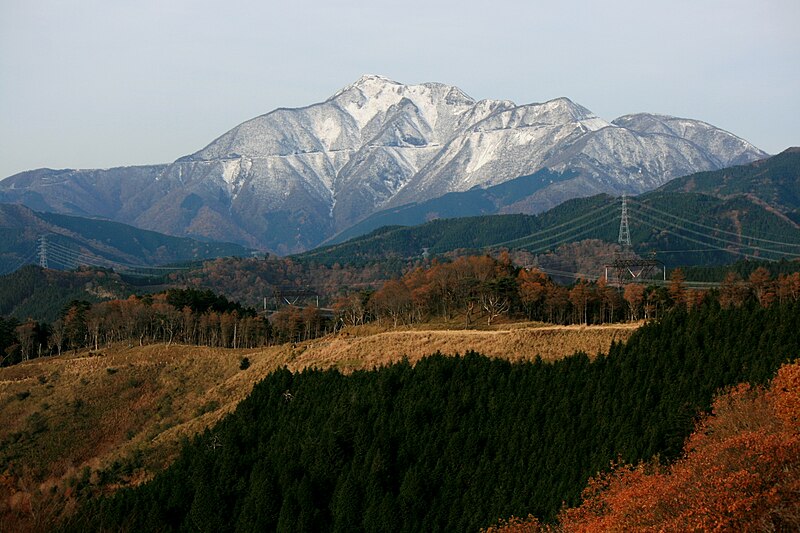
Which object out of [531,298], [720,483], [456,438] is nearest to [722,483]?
[720,483]

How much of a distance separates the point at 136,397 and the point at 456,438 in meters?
44.4

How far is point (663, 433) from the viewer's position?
6681 centimetres

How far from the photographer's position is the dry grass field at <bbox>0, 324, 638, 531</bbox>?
283ft

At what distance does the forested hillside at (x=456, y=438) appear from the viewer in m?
69.4

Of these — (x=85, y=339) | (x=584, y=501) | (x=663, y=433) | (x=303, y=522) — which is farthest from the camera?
(x=85, y=339)

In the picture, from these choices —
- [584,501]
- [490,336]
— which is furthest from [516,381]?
[584,501]

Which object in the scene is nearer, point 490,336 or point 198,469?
point 198,469

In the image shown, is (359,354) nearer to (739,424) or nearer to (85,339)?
(739,424)

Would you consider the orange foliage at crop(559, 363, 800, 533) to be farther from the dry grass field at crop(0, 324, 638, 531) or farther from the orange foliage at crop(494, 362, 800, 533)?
the dry grass field at crop(0, 324, 638, 531)

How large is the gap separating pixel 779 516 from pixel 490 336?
4726cm

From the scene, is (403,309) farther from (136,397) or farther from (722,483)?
(722,483)

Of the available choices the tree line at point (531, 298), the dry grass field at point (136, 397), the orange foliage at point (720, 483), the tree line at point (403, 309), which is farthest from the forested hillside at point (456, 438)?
the tree line at point (403, 309)

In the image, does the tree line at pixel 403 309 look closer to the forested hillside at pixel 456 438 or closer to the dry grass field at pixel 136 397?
the dry grass field at pixel 136 397

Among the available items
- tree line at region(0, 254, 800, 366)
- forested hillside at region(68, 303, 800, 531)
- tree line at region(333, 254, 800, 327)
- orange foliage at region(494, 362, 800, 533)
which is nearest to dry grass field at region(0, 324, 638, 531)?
forested hillside at region(68, 303, 800, 531)
